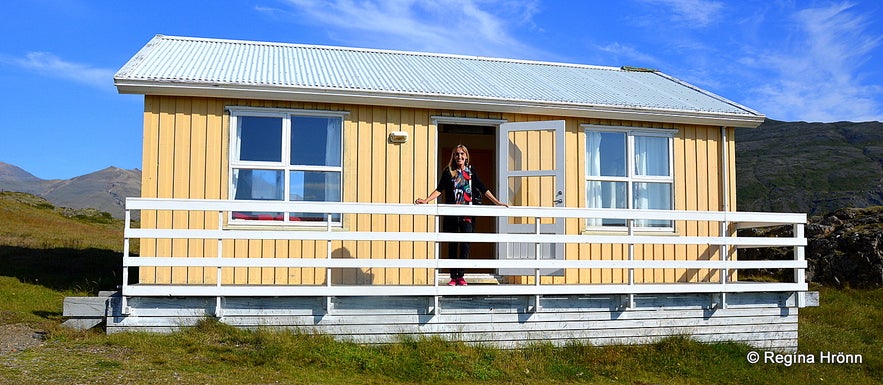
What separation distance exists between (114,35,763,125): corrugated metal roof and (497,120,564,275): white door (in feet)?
1.59

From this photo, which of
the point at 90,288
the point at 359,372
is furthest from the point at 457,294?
the point at 90,288

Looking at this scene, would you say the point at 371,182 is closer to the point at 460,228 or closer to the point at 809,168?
the point at 460,228

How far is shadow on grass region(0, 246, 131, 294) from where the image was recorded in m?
12.6

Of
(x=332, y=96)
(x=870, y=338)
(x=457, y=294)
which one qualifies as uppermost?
(x=332, y=96)

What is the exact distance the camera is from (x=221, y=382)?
6996mm

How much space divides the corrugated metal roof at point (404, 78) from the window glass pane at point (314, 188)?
1080mm

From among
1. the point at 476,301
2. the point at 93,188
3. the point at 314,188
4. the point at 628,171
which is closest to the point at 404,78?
the point at 314,188

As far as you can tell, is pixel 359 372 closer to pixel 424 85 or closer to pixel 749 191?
pixel 424 85

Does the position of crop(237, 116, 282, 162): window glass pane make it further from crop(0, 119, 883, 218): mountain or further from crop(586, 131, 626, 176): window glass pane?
crop(0, 119, 883, 218): mountain

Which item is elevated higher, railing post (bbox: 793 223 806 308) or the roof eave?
the roof eave

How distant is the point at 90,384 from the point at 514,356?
4.31 meters

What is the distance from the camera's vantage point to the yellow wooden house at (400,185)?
8781 mm

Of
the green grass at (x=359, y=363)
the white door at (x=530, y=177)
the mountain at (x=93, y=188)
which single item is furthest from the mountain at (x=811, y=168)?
the mountain at (x=93, y=188)

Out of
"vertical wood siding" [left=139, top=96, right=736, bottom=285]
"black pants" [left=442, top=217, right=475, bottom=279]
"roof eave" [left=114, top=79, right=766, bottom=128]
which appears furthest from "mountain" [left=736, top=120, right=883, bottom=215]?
"black pants" [left=442, top=217, right=475, bottom=279]
